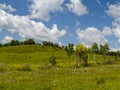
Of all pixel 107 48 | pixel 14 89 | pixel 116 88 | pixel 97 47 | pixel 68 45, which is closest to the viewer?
pixel 116 88

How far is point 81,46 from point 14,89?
9533 cm

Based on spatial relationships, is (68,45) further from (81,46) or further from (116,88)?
(116,88)

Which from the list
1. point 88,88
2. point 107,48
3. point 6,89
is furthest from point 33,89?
point 107,48

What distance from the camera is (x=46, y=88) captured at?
94.8 feet

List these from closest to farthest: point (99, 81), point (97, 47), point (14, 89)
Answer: point (14, 89) → point (99, 81) → point (97, 47)

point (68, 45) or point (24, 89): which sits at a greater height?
point (68, 45)

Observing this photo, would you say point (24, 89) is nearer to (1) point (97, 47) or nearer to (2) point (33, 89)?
(2) point (33, 89)

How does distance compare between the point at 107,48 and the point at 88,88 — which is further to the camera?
the point at 107,48

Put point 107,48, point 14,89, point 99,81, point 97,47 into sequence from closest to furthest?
point 14,89, point 99,81, point 107,48, point 97,47

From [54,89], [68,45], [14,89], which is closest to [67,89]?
[54,89]

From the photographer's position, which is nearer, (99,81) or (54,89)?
(54,89)

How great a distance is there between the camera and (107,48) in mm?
156875

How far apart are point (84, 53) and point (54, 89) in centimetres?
9595

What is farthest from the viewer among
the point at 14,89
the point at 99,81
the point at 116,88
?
the point at 99,81
